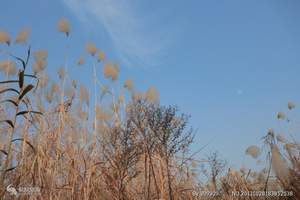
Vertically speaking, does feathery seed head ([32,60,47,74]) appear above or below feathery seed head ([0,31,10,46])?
below

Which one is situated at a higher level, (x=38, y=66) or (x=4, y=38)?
(x=4, y=38)

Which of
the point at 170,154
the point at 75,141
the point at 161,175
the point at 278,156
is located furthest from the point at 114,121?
the point at 278,156
